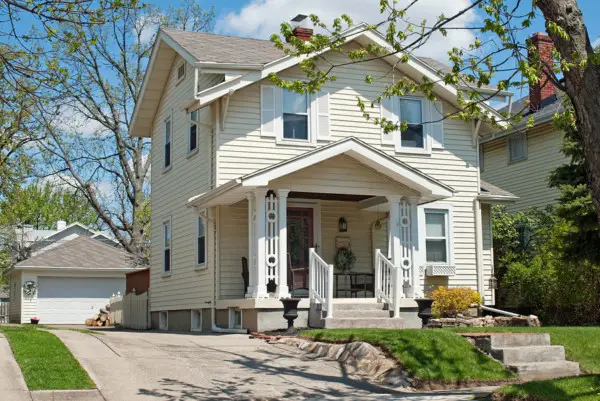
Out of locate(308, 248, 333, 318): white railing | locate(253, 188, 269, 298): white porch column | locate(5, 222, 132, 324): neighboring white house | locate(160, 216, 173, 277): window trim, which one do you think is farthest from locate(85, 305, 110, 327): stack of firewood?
locate(308, 248, 333, 318): white railing

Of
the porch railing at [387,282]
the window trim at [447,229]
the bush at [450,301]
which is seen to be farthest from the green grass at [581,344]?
the window trim at [447,229]

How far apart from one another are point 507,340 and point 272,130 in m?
8.25

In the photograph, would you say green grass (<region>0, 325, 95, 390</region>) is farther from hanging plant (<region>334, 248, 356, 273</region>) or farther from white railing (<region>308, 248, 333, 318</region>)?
hanging plant (<region>334, 248, 356, 273</region>)

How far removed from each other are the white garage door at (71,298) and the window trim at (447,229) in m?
19.2

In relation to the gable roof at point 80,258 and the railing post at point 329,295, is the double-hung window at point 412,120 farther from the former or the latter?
the gable roof at point 80,258

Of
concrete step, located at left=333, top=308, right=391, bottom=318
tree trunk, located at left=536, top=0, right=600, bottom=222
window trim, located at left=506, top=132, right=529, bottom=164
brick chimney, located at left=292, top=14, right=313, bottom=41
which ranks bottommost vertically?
concrete step, located at left=333, top=308, right=391, bottom=318

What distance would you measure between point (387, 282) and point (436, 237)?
12.3ft

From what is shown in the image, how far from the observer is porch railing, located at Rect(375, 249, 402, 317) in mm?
16453

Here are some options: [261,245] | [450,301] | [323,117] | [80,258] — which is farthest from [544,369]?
[80,258]

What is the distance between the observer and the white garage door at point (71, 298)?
34.4m

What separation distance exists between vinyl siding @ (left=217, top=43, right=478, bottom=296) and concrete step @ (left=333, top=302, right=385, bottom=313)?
154 inches

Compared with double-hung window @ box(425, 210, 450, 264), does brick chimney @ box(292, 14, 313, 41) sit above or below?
above

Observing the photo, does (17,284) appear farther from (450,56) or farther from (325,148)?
(450,56)

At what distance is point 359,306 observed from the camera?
16.7m
